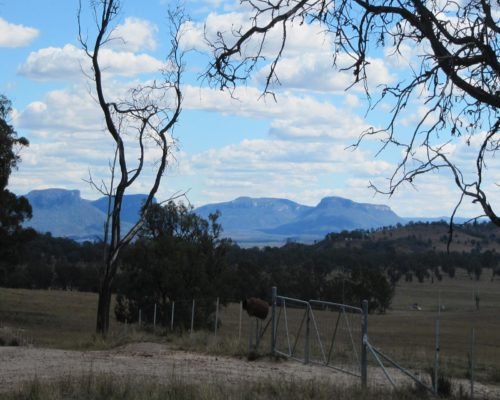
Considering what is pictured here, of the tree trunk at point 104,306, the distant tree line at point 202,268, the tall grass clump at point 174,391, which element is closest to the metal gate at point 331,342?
the tall grass clump at point 174,391

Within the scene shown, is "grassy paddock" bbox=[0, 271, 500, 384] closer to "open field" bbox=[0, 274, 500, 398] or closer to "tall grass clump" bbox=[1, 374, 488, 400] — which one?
"open field" bbox=[0, 274, 500, 398]

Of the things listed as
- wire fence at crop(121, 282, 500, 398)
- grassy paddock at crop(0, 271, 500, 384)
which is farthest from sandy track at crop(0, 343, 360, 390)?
grassy paddock at crop(0, 271, 500, 384)

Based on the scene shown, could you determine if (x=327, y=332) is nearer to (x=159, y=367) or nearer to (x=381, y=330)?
(x=159, y=367)

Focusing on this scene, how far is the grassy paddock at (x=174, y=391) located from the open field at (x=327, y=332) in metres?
2.42

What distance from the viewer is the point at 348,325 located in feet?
60.9

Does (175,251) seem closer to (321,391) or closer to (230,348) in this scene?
(230,348)

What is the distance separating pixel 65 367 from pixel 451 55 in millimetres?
9265

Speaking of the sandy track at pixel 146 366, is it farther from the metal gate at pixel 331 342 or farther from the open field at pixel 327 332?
the metal gate at pixel 331 342

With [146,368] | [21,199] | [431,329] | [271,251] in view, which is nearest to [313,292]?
[431,329]

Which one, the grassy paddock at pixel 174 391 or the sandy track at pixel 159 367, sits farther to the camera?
the sandy track at pixel 159 367

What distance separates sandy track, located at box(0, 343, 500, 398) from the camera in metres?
15.0

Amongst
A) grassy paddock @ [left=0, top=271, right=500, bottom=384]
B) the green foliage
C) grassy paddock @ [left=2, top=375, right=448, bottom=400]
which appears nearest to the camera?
grassy paddock @ [left=2, top=375, right=448, bottom=400]

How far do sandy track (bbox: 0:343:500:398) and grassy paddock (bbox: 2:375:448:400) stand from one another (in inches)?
33.9

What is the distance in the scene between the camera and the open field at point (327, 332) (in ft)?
65.9
